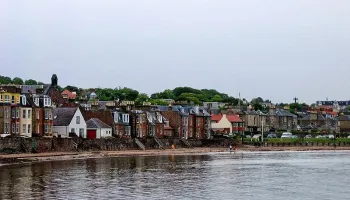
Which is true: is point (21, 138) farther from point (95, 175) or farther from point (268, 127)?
point (268, 127)

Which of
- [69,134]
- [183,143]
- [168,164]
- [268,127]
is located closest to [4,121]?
[69,134]

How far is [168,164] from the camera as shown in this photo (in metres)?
69.6

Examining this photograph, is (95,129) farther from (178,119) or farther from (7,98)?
(178,119)

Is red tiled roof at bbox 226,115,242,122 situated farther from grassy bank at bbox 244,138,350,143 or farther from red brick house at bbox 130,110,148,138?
red brick house at bbox 130,110,148,138

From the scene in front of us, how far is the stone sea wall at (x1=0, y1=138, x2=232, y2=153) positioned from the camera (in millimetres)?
71750

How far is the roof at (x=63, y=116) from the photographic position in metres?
86.8

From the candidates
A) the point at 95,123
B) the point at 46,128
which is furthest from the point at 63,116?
the point at 46,128

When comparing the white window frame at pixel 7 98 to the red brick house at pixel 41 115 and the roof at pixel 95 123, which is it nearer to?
the red brick house at pixel 41 115

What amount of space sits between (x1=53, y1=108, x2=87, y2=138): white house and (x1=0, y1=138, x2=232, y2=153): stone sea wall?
3352mm

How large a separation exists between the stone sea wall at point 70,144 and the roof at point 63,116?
4.93 metres

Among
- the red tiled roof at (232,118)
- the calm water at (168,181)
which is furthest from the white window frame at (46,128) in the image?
the red tiled roof at (232,118)

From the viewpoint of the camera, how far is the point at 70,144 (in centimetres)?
8125

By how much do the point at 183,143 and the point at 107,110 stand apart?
1620 centimetres

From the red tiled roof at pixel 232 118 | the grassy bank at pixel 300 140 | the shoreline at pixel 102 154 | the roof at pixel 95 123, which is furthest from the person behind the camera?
the red tiled roof at pixel 232 118
